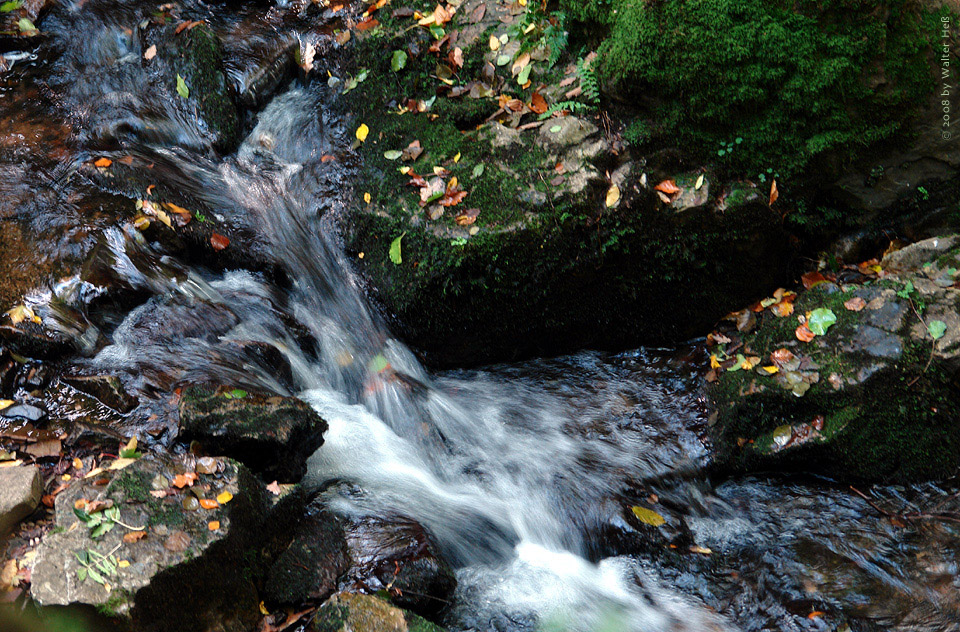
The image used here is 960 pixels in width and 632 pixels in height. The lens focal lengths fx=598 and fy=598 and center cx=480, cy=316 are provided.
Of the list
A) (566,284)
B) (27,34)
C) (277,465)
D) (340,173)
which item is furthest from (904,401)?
(27,34)

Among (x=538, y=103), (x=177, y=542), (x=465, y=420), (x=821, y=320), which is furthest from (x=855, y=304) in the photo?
(x=177, y=542)

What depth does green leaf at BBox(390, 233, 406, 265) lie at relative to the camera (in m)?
4.75

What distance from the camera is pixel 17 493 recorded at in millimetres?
3195

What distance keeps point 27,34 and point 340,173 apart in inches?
176

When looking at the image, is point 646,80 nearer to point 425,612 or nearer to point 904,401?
point 904,401

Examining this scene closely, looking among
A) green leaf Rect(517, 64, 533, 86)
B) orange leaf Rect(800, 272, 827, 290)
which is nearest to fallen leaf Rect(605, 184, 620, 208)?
green leaf Rect(517, 64, 533, 86)

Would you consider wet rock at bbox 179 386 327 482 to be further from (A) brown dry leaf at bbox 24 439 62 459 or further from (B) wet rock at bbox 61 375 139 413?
(A) brown dry leaf at bbox 24 439 62 459

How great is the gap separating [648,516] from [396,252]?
2.70 meters

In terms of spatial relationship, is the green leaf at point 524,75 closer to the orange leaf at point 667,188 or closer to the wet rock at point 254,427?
the orange leaf at point 667,188

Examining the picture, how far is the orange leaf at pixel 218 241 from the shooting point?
198 inches

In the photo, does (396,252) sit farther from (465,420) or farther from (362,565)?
(362,565)

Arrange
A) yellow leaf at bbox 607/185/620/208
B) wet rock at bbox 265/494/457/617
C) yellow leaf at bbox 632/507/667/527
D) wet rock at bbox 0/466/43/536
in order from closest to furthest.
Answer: wet rock at bbox 0/466/43/536 → wet rock at bbox 265/494/457/617 → yellow leaf at bbox 632/507/667/527 → yellow leaf at bbox 607/185/620/208

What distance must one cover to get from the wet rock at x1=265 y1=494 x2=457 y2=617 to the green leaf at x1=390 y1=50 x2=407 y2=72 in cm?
388

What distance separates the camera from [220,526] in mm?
3188
